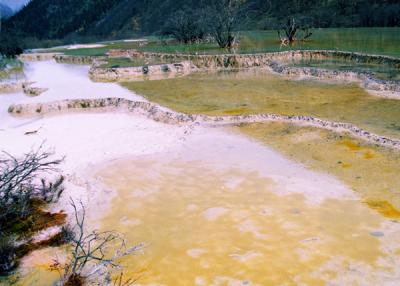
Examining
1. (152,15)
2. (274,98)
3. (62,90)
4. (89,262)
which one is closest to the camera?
(89,262)

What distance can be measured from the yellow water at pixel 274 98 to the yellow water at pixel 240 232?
4.43 m

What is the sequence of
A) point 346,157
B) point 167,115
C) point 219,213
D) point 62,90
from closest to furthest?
1. point 219,213
2. point 346,157
3. point 167,115
4. point 62,90

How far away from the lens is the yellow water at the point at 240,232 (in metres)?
5.17

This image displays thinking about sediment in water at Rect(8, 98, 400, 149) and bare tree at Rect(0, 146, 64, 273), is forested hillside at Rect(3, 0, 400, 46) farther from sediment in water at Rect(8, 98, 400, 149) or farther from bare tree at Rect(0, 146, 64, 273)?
bare tree at Rect(0, 146, 64, 273)

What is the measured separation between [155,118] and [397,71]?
10.4 meters

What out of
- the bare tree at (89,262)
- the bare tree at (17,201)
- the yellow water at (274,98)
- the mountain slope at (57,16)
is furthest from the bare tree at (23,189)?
the mountain slope at (57,16)

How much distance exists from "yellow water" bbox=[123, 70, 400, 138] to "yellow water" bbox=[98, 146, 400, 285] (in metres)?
4.43

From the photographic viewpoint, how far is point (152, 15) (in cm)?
8281

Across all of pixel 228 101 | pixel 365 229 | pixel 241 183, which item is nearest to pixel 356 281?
pixel 365 229

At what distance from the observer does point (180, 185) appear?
7957 millimetres

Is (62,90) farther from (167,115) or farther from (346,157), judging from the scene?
(346,157)

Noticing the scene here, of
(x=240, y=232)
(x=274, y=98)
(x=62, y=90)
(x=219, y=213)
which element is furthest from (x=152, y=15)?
(x=240, y=232)

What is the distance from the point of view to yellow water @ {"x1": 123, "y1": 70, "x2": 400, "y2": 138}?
11867 mm

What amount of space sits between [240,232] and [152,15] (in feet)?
267
